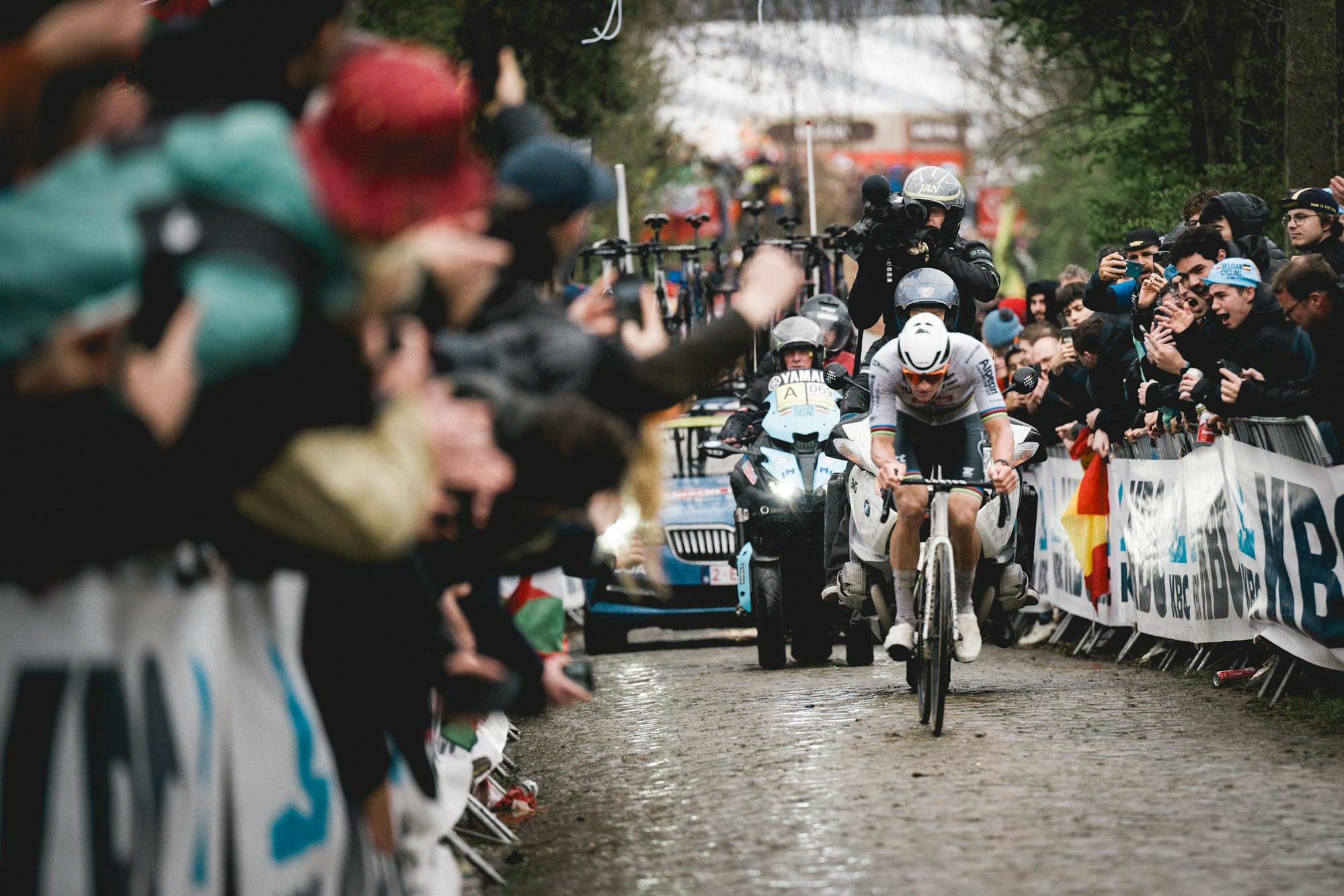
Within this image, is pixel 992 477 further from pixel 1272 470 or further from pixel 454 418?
pixel 454 418

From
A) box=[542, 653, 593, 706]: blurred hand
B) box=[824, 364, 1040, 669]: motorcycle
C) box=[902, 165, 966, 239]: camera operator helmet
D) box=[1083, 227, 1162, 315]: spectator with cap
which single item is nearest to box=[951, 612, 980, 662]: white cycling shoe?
box=[824, 364, 1040, 669]: motorcycle

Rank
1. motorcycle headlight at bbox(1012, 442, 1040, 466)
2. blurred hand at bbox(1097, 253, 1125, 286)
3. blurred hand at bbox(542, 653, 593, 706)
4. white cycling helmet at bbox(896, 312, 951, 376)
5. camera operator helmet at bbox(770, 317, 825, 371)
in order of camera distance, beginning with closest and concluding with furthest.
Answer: blurred hand at bbox(542, 653, 593, 706) → white cycling helmet at bbox(896, 312, 951, 376) → motorcycle headlight at bbox(1012, 442, 1040, 466) → blurred hand at bbox(1097, 253, 1125, 286) → camera operator helmet at bbox(770, 317, 825, 371)

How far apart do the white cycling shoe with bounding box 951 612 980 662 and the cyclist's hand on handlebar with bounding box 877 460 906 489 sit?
896 millimetres

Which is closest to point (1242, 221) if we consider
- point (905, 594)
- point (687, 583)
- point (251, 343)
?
point (905, 594)

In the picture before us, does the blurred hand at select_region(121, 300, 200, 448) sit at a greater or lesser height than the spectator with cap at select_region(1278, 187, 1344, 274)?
lesser

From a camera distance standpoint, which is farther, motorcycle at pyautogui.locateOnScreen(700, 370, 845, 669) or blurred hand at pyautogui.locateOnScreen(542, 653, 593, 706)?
motorcycle at pyautogui.locateOnScreen(700, 370, 845, 669)

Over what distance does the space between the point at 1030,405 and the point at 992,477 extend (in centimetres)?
637

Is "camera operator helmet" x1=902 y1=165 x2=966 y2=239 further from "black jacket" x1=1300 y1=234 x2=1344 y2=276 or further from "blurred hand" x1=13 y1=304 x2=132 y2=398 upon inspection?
"blurred hand" x1=13 y1=304 x2=132 y2=398

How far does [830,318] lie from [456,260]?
49.2 ft

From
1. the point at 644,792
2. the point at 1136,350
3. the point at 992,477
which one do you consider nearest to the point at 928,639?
the point at 992,477

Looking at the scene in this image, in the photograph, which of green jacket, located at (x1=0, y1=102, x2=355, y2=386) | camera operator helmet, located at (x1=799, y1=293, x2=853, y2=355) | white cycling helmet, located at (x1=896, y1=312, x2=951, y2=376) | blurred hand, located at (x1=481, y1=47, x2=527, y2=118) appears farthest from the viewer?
camera operator helmet, located at (x1=799, y1=293, x2=853, y2=355)

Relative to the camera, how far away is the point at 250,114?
391 centimetres

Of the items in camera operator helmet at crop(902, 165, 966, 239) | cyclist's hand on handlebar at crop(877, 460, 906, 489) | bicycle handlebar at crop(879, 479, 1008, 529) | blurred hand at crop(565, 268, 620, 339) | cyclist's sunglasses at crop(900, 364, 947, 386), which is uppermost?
camera operator helmet at crop(902, 165, 966, 239)

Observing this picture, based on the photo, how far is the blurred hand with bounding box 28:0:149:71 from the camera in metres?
3.79
